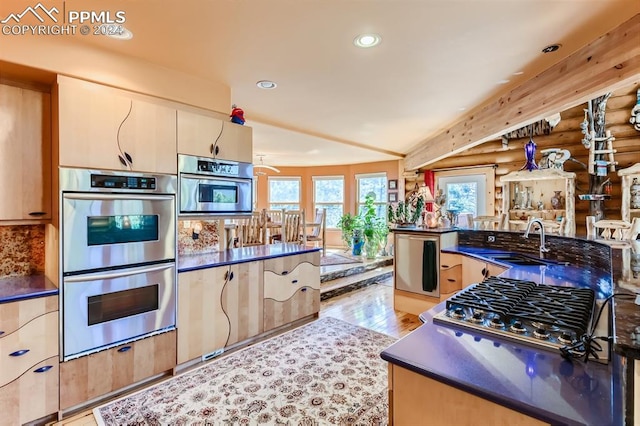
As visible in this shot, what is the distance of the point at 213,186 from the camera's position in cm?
280

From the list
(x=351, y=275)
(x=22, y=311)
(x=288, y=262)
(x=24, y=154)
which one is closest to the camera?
(x=22, y=311)

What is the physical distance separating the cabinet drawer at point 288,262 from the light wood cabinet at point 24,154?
5.90 feet

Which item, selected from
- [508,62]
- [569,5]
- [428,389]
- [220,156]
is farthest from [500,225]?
[428,389]

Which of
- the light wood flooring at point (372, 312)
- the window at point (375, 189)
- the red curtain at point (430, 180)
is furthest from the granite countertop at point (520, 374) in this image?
the window at point (375, 189)

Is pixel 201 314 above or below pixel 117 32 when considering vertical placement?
below

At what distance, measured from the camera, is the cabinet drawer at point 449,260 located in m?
3.36

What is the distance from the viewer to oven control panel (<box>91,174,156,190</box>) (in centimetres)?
210

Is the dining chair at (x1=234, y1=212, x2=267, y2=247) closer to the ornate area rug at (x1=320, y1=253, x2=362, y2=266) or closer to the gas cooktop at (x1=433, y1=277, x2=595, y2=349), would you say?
the ornate area rug at (x1=320, y1=253, x2=362, y2=266)

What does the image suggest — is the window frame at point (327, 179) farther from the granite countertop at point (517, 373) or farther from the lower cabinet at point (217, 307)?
the granite countertop at point (517, 373)

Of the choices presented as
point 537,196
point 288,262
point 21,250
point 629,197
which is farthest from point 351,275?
point 21,250

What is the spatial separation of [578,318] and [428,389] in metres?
0.65

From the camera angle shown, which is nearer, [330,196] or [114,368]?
[114,368]

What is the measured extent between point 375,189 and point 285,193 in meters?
2.59

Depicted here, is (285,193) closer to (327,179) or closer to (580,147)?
(327,179)
